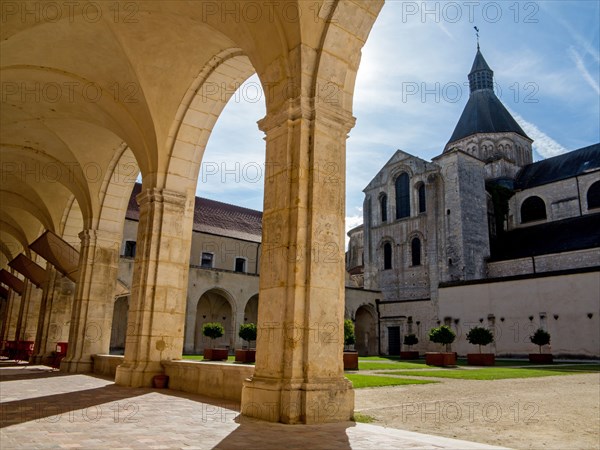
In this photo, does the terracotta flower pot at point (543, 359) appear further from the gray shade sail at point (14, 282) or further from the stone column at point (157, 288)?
the gray shade sail at point (14, 282)

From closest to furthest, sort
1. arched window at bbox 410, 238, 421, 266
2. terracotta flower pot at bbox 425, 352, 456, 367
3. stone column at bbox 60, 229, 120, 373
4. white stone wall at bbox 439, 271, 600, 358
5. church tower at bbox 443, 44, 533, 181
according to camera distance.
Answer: stone column at bbox 60, 229, 120, 373 → terracotta flower pot at bbox 425, 352, 456, 367 → white stone wall at bbox 439, 271, 600, 358 → arched window at bbox 410, 238, 421, 266 → church tower at bbox 443, 44, 533, 181

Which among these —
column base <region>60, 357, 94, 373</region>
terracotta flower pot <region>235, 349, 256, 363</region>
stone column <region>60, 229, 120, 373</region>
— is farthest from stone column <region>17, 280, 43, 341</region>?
terracotta flower pot <region>235, 349, 256, 363</region>

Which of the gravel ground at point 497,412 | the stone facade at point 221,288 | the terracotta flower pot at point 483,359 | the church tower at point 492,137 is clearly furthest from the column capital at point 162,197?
the church tower at point 492,137

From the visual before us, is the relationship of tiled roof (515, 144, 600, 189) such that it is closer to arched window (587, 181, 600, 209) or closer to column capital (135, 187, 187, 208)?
arched window (587, 181, 600, 209)

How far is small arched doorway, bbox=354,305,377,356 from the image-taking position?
Result: 3306 cm

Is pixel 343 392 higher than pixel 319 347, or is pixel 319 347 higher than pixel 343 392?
pixel 319 347

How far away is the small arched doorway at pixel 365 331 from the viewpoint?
108 ft

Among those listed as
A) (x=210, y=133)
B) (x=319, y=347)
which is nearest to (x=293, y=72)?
(x=319, y=347)

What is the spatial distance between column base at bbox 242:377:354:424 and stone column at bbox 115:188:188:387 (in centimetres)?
422

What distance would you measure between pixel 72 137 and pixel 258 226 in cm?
2359

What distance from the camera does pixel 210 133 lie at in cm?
970

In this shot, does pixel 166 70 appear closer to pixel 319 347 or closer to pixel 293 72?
pixel 293 72

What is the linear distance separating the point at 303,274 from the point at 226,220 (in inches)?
1160

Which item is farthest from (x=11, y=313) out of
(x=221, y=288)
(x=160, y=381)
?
(x=160, y=381)
